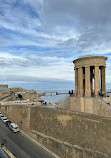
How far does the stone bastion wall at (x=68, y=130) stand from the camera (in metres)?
8.21

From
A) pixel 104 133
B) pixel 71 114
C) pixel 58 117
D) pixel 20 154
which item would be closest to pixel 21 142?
pixel 20 154

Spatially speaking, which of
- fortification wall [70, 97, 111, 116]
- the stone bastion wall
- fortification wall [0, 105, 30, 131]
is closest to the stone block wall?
the stone bastion wall

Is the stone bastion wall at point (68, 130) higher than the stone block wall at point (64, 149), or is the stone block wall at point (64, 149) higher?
the stone bastion wall at point (68, 130)

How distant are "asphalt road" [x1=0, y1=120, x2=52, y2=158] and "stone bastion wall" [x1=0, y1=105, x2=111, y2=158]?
81 centimetres

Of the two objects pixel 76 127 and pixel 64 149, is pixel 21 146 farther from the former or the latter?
pixel 76 127

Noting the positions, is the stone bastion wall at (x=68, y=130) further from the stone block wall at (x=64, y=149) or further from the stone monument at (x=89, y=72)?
the stone monument at (x=89, y=72)

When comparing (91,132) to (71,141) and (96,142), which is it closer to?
(96,142)

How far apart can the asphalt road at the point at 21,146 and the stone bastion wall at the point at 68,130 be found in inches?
32.1

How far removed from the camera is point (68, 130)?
10.4 metres

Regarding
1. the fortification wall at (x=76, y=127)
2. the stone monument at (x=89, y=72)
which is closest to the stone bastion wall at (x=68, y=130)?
the fortification wall at (x=76, y=127)

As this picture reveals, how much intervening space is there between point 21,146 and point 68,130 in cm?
526

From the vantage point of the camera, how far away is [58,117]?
11.4 metres

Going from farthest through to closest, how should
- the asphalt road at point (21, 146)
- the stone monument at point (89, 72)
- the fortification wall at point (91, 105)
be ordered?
1. the stone monument at point (89, 72)
2. the fortification wall at point (91, 105)
3. the asphalt road at point (21, 146)

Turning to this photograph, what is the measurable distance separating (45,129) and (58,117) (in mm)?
2535
